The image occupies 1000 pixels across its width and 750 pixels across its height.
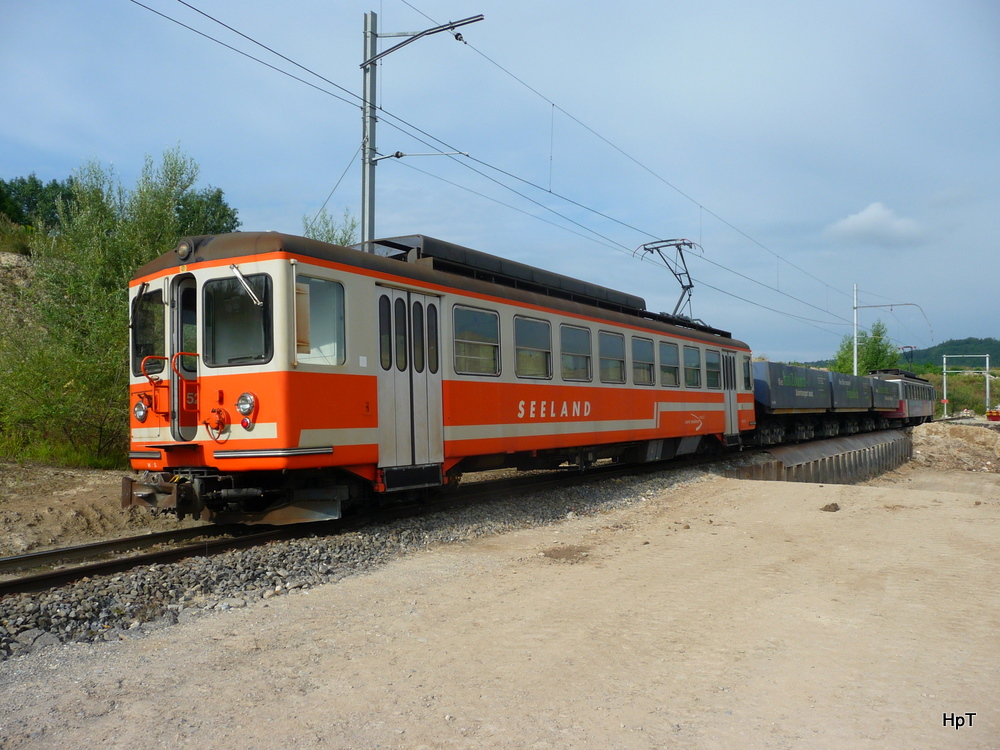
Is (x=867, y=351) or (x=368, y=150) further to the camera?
(x=867, y=351)

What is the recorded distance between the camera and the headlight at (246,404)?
7039 mm

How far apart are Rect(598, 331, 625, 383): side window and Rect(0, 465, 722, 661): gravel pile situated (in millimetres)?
3827

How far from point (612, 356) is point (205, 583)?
8201mm

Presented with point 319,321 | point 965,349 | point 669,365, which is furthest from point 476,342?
point 965,349

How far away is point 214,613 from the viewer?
17.9 feet

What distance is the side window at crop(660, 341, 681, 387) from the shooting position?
14.4m

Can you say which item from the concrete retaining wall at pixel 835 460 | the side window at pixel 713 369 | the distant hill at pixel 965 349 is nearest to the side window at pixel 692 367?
the side window at pixel 713 369

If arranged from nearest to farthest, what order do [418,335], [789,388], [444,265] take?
Answer: [418,335] < [444,265] < [789,388]

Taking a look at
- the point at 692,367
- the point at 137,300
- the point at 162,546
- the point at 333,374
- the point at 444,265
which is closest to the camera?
the point at 333,374

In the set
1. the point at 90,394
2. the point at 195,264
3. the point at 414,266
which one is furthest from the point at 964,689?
the point at 90,394

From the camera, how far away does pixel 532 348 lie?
34.4ft

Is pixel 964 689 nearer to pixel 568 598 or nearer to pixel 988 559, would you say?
pixel 568 598

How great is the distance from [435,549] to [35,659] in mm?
4060

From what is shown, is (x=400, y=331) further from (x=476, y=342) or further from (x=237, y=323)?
(x=237, y=323)
